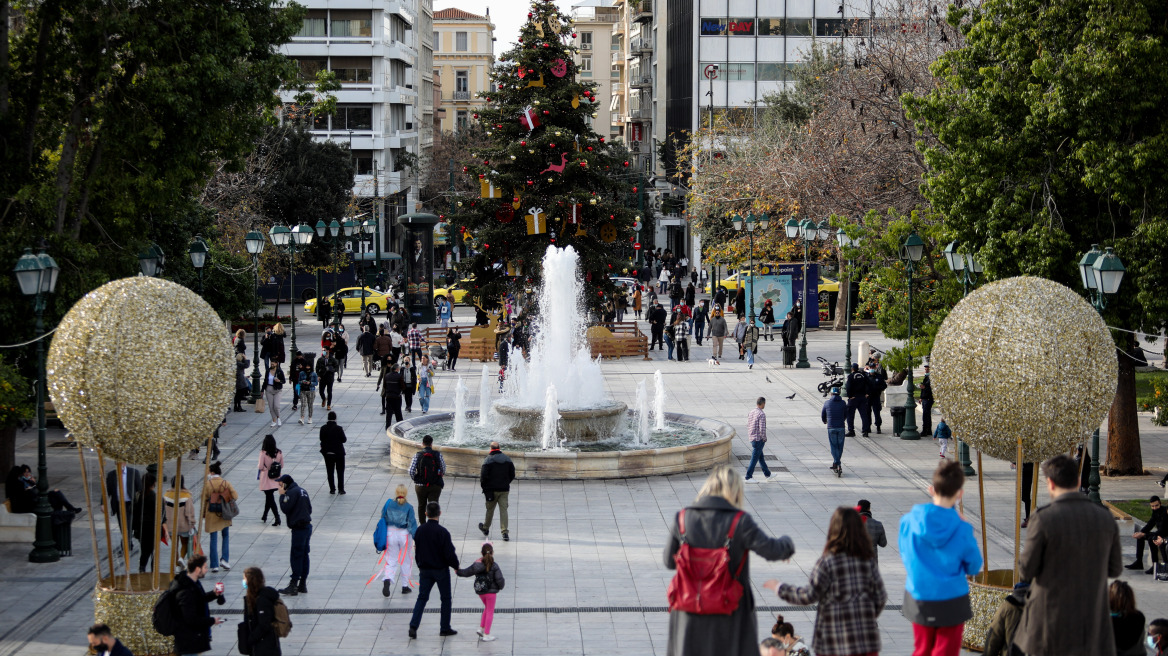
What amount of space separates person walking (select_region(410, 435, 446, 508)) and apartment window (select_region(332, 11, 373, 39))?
60822 mm

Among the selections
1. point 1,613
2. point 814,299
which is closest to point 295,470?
point 1,613

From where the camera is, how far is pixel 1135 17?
1727cm

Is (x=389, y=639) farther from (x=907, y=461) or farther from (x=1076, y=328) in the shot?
(x=907, y=461)

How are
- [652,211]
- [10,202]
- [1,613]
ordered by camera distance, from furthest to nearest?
[652,211] → [10,202] → [1,613]

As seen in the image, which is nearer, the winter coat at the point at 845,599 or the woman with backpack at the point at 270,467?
the winter coat at the point at 845,599

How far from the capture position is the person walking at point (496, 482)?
16016mm

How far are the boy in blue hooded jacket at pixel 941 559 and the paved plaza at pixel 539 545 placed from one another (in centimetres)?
422

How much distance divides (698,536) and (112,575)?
6930mm

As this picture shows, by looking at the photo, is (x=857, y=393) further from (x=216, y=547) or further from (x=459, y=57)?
(x=459, y=57)

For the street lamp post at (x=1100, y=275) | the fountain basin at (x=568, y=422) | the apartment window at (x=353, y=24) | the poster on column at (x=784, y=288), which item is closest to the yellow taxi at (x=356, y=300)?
the poster on column at (x=784, y=288)

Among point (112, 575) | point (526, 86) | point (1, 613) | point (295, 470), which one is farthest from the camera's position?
point (526, 86)

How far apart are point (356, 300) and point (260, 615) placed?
42.1 m

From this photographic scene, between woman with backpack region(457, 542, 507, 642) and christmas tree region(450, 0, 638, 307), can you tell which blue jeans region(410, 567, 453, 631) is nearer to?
woman with backpack region(457, 542, 507, 642)

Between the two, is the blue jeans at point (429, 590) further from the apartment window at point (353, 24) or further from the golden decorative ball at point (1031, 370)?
the apartment window at point (353, 24)
